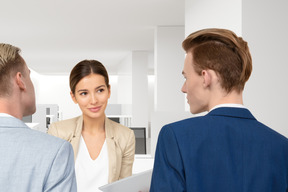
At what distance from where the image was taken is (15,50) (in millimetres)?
1214

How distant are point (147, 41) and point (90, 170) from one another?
789 cm

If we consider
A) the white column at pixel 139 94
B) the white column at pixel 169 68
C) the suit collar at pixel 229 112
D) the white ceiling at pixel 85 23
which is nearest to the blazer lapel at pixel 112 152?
the suit collar at pixel 229 112

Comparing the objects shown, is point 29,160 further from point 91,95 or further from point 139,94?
point 139,94

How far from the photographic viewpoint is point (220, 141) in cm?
107

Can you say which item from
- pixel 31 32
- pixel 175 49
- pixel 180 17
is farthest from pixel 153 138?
pixel 31 32

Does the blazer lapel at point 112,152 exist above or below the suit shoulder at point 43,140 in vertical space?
below

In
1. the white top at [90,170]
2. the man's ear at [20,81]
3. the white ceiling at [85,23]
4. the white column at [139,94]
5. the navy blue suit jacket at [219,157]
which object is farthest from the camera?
the white column at [139,94]

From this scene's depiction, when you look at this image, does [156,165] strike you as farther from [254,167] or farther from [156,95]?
[156,95]

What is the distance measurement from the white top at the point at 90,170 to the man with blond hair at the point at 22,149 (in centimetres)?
72

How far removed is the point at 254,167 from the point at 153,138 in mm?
2629

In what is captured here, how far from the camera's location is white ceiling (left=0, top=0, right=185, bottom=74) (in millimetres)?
5961

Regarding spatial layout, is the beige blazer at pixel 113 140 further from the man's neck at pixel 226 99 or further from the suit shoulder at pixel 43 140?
the man's neck at pixel 226 99

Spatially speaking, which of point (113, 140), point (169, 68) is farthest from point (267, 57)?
point (169, 68)

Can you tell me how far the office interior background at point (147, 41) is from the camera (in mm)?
2787
